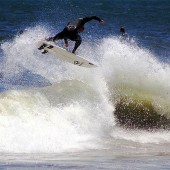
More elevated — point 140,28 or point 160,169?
point 160,169

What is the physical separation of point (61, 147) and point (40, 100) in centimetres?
302

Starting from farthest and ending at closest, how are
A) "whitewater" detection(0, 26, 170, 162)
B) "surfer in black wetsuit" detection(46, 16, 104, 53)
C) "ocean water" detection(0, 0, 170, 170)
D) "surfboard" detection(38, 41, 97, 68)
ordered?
"surfboard" detection(38, 41, 97, 68)
"surfer in black wetsuit" detection(46, 16, 104, 53)
"whitewater" detection(0, 26, 170, 162)
"ocean water" detection(0, 0, 170, 170)

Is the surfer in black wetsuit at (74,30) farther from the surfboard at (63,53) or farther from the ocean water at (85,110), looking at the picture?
the ocean water at (85,110)

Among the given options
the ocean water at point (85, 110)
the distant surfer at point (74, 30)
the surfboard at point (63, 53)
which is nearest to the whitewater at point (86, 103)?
the ocean water at point (85, 110)

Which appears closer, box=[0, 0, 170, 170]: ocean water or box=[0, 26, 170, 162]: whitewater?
box=[0, 0, 170, 170]: ocean water

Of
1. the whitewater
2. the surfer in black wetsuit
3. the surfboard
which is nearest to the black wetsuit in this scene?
the surfer in black wetsuit

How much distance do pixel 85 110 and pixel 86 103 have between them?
0.39 m

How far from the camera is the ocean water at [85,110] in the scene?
11.6 metres

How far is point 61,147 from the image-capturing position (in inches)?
493

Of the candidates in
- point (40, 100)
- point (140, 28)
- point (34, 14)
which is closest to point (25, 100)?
point (40, 100)

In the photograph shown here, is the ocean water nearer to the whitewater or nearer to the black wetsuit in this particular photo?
the whitewater

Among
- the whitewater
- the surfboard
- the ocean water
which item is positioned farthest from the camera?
the surfboard

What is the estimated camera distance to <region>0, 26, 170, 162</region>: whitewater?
12.9 metres

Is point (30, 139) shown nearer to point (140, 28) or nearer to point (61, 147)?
point (61, 147)
